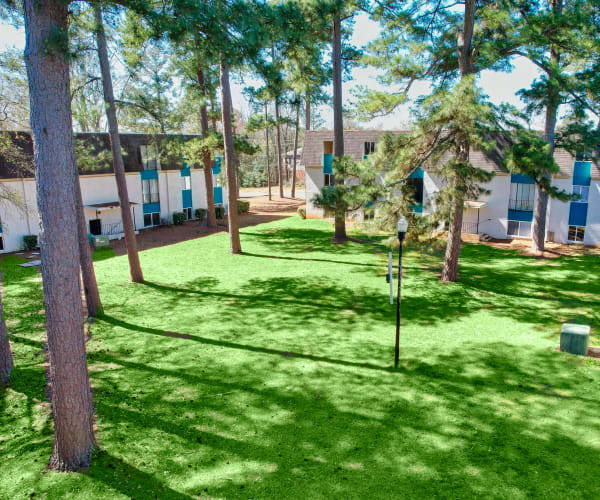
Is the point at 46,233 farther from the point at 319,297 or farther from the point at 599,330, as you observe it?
the point at 599,330

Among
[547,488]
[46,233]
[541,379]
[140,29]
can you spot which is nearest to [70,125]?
[46,233]

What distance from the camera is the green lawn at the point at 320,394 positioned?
6.64 m

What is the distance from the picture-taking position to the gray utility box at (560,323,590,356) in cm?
1098

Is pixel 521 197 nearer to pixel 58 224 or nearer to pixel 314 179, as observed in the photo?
pixel 314 179

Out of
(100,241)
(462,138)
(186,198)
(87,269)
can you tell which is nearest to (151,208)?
(186,198)

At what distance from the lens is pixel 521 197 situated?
26.1 metres

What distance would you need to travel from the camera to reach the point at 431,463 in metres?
7.03

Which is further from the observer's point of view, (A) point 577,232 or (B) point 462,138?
(A) point 577,232

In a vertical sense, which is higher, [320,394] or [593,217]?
[593,217]

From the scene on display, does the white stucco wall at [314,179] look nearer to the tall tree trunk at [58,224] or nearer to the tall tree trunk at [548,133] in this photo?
the tall tree trunk at [548,133]

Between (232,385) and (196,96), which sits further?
(196,96)

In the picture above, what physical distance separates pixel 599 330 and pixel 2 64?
1800 cm

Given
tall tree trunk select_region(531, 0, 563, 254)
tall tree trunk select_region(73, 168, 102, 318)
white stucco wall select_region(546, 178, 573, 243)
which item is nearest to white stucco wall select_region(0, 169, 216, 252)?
tall tree trunk select_region(73, 168, 102, 318)

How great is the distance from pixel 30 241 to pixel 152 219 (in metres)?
8.59
